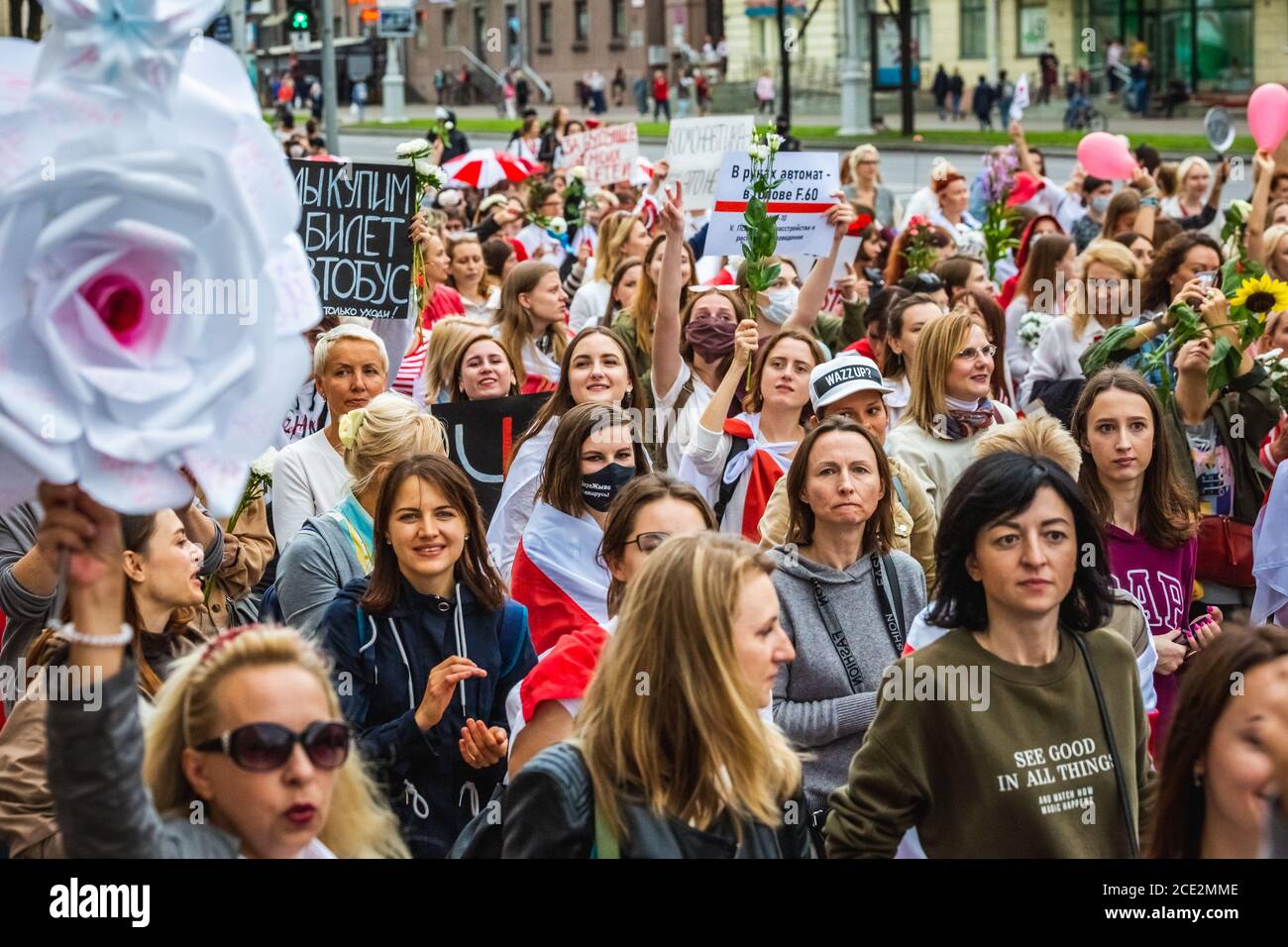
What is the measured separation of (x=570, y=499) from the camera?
5555mm

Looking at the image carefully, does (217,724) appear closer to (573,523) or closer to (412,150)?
(573,523)

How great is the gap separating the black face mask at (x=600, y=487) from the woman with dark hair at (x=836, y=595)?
65 cm

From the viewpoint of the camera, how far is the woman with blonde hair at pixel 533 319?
8609 millimetres

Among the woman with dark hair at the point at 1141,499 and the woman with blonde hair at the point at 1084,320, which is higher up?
the woman with blonde hair at the point at 1084,320

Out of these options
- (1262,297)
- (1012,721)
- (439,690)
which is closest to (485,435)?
(439,690)

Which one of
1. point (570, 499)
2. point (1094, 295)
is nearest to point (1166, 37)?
point (1094, 295)

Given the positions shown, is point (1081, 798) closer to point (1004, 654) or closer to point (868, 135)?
point (1004, 654)

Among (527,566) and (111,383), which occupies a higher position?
(111,383)

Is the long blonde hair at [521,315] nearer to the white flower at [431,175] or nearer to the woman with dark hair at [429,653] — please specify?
the white flower at [431,175]

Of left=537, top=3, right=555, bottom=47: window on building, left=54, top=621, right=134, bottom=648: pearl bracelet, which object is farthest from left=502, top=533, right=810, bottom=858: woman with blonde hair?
left=537, top=3, right=555, bottom=47: window on building

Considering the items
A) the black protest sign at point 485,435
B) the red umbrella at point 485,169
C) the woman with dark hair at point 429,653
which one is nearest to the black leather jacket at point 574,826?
the woman with dark hair at point 429,653

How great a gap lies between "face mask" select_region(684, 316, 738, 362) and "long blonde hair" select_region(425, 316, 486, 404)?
849 millimetres

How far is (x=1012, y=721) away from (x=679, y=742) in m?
0.77

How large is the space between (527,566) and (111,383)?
11.4 ft
